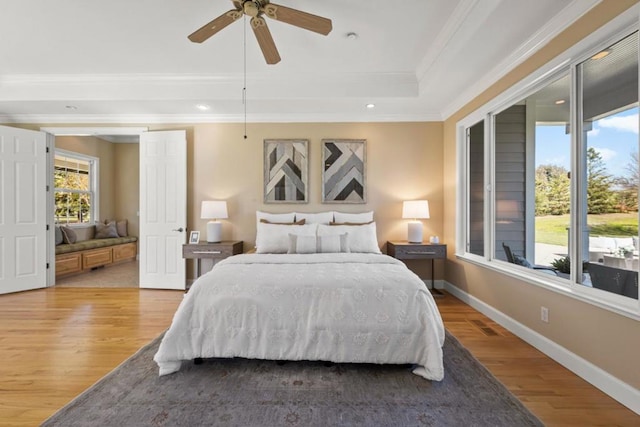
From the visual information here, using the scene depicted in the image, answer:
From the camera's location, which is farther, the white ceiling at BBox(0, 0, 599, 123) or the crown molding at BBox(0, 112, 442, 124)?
the crown molding at BBox(0, 112, 442, 124)

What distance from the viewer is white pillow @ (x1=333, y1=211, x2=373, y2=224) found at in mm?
4023

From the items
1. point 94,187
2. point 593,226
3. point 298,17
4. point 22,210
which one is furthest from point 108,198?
point 593,226

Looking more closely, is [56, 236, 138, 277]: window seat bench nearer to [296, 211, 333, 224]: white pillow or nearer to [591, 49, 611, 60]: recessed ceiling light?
[296, 211, 333, 224]: white pillow

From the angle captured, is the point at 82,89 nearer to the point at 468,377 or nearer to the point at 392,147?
the point at 392,147

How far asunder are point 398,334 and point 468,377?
0.56 meters

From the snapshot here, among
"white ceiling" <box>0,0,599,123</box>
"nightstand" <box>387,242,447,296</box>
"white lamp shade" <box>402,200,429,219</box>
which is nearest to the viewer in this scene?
"white ceiling" <box>0,0,599,123</box>

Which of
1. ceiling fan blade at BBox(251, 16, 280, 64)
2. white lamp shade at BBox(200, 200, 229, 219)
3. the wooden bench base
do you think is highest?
ceiling fan blade at BBox(251, 16, 280, 64)

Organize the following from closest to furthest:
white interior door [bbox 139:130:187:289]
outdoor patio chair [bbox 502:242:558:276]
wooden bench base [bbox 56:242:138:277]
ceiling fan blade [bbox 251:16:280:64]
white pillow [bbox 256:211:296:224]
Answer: ceiling fan blade [bbox 251:16:280:64] → outdoor patio chair [bbox 502:242:558:276] → white pillow [bbox 256:211:296:224] → white interior door [bbox 139:130:187:289] → wooden bench base [bbox 56:242:138:277]

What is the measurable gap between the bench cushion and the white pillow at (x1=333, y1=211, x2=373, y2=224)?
468cm

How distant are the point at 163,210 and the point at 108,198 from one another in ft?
12.3

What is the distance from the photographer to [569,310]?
7.04ft

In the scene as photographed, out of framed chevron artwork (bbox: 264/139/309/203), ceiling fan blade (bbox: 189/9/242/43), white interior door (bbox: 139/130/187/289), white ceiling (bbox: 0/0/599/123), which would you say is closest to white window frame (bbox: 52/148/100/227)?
white ceiling (bbox: 0/0/599/123)

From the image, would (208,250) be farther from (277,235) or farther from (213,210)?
(277,235)

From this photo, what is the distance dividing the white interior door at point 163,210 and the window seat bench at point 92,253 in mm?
1887
